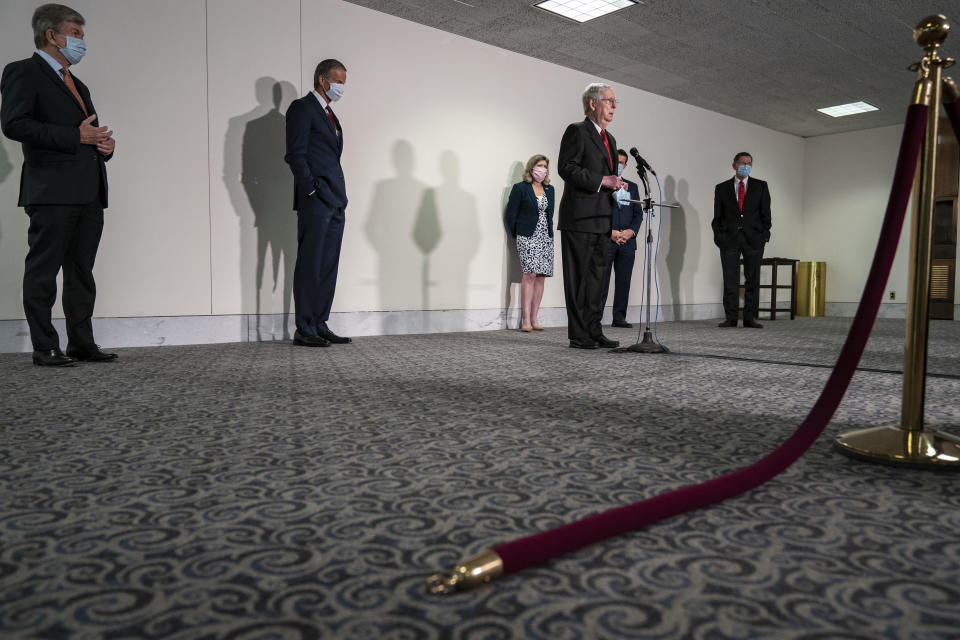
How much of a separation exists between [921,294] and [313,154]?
3.54 meters

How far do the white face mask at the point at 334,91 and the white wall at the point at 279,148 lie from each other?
77cm

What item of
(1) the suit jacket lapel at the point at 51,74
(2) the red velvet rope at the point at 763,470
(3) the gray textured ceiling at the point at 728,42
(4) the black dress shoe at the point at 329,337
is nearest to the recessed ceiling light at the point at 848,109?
(3) the gray textured ceiling at the point at 728,42

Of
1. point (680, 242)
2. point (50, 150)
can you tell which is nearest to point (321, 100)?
point (50, 150)

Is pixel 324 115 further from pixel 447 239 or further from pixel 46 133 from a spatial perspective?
pixel 447 239

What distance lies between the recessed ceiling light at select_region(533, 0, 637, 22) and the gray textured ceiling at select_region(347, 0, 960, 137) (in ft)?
0.29

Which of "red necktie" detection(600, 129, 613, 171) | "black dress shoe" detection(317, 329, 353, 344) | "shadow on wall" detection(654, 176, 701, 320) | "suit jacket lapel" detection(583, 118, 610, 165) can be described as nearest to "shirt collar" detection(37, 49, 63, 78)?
"black dress shoe" detection(317, 329, 353, 344)

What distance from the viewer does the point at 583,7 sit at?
539 cm

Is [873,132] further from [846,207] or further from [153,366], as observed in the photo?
[153,366]

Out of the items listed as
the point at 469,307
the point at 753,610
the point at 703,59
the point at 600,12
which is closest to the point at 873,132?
the point at 703,59

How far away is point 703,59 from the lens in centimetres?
661

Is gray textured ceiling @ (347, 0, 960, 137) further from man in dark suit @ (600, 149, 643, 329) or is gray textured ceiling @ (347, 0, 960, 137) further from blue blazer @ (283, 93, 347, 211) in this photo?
blue blazer @ (283, 93, 347, 211)

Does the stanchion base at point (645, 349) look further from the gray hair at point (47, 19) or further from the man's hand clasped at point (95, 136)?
→ the gray hair at point (47, 19)

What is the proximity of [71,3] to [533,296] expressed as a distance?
4.04 meters

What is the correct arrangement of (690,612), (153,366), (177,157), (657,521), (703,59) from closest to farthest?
(690,612) < (657,521) < (153,366) < (177,157) < (703,59)
